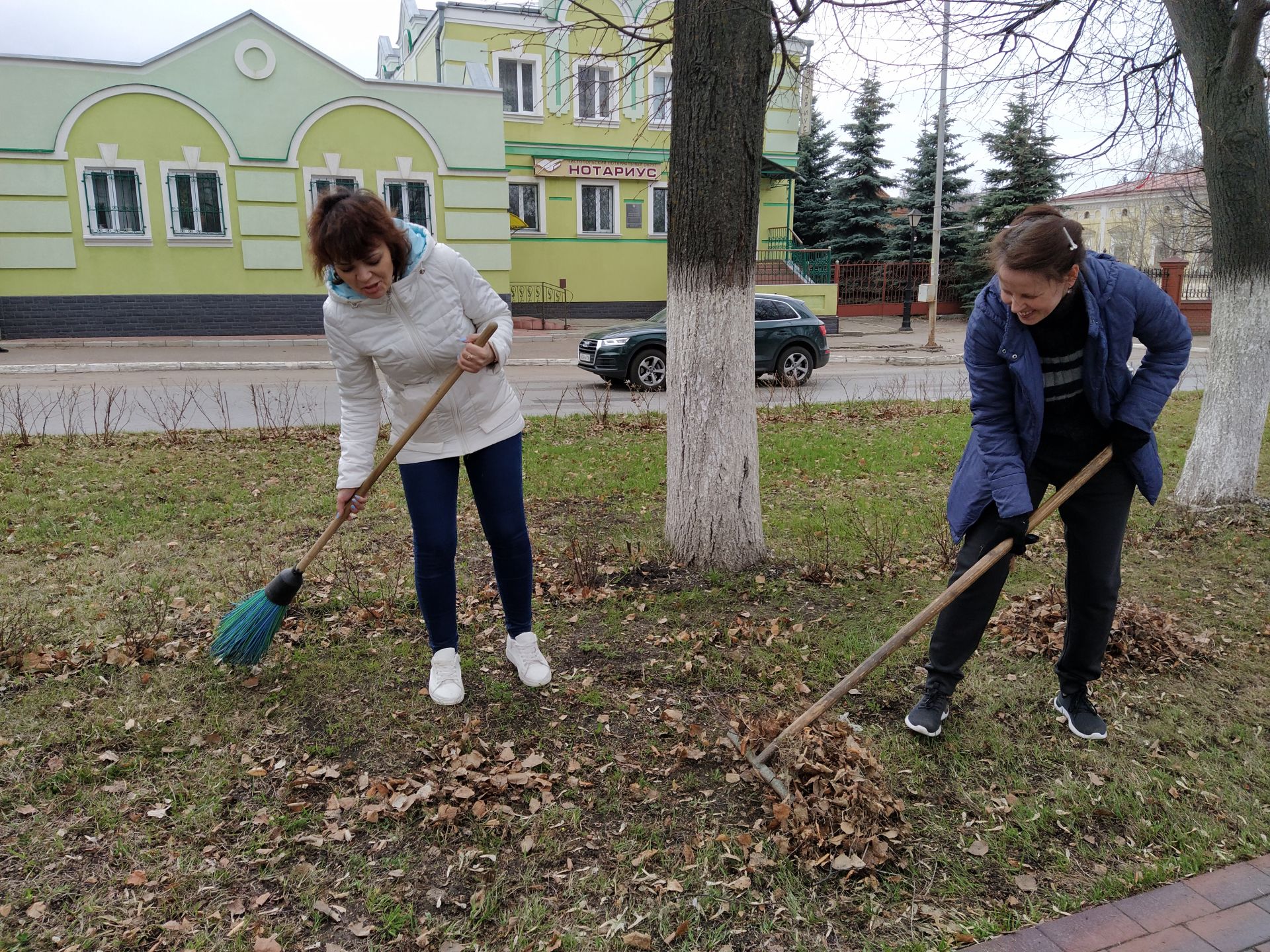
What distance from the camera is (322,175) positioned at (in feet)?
63.6

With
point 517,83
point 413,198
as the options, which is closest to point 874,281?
point 517,83

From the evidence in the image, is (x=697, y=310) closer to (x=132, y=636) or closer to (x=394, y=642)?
(x=394, y=642)

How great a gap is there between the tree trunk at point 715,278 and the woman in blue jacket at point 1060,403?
61.0 inches

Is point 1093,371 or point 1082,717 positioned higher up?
point 1093,371

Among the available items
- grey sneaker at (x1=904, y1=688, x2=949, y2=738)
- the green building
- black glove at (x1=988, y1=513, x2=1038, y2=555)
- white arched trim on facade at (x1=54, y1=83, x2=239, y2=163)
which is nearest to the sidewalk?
the green building

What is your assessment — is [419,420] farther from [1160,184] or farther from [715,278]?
[1160,184]

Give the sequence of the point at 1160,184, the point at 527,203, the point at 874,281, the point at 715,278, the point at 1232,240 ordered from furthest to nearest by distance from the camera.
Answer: the point at 874,281, the point at 527,203, the point at 1160,184, the point at 1232,240, the point at 715,278

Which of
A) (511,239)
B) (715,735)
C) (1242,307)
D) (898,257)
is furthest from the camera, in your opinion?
(898,257)

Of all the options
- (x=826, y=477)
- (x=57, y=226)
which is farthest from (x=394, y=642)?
(x=57, y=226)

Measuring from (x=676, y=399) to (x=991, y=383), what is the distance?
1.95 meters

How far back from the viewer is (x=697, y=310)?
Answer: 438 centimetres

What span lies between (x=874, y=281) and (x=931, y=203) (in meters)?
3.85

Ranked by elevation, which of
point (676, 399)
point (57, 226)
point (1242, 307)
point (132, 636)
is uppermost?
point (57, 226)

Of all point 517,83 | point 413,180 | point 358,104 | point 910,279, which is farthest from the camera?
point 910,279
